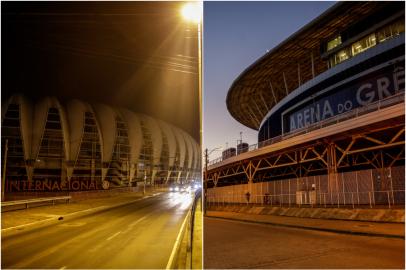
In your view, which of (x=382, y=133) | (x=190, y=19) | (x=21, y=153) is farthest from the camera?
(x=21, y=153)

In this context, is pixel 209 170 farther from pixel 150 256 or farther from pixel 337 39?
pixel 150 256

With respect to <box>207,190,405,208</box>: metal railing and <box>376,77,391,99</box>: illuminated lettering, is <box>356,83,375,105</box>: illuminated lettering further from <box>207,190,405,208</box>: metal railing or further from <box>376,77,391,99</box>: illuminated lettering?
<box>207,190,405,208</box>: metal railing

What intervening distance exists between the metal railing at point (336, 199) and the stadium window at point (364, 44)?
75.5ft

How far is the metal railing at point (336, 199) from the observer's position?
21.1 meters

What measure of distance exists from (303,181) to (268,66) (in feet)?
103

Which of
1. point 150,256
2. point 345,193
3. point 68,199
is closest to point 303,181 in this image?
point 345,193

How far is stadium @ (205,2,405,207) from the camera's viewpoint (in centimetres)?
2322

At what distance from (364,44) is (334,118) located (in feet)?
56.5

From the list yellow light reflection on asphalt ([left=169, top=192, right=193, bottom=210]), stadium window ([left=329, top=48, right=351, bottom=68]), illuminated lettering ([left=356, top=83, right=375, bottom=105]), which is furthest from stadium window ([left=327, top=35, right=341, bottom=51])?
yellow light reflection on asphalt ([left=169, top=192, right=193, bottom=210])

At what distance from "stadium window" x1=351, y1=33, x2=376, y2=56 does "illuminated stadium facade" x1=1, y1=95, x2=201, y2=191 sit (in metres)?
44.0

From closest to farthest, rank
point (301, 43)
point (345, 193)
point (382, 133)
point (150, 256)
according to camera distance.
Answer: point (150, 256), point (345, 193), point (382, 133), point (301, 43)

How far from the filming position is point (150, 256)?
10391 millimetres

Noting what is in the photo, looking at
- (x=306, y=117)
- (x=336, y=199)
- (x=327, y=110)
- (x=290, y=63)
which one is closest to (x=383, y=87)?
(x=327, y=110)

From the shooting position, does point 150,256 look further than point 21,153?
No
